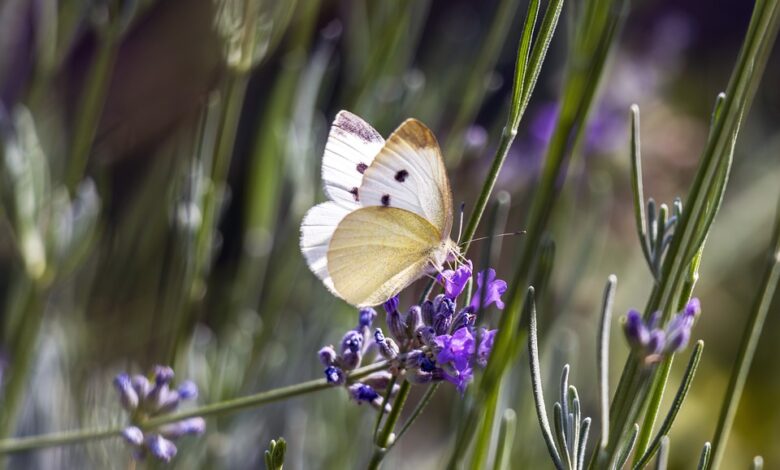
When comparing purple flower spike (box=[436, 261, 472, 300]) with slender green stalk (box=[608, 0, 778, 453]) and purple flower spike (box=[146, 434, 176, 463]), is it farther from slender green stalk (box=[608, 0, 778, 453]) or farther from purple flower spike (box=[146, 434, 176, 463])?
purple flower spike (box=[146, 434, 176, 463])

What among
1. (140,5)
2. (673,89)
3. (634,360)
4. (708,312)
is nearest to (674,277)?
(634,360)

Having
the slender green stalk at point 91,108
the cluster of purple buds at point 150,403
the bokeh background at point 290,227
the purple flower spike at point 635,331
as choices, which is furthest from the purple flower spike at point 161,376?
the purple flower spike at point 635,331

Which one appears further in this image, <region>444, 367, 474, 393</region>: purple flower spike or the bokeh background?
the bokeh background

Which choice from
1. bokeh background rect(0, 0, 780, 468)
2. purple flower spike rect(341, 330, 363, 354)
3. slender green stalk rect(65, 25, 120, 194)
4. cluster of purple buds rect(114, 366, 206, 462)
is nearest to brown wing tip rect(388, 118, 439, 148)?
purple flower spike rect(341, 330, 363, 354)

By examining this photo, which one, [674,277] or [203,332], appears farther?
[203,332]

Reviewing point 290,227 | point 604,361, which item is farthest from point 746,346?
point 290,227

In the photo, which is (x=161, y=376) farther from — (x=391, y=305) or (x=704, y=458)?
(x=704, y=458)

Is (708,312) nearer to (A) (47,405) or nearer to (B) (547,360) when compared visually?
(B) (547,360)

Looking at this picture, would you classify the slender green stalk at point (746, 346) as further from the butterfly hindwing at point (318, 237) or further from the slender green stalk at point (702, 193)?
the butterfly hindwing at point (318, 237)
